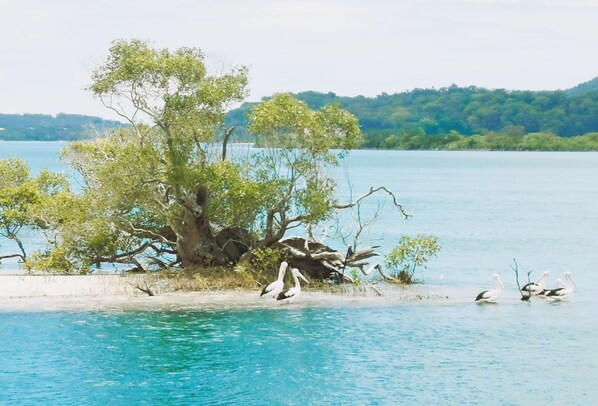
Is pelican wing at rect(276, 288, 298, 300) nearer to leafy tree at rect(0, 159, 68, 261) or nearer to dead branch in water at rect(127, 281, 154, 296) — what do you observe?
dead branch in water at rect(127, 281, 154, 296)

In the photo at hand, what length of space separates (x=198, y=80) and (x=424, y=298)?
1267cm

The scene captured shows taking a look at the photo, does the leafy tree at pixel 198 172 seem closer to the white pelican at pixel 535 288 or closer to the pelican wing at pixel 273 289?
the pelican wing at pixel 273 289

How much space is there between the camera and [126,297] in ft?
118

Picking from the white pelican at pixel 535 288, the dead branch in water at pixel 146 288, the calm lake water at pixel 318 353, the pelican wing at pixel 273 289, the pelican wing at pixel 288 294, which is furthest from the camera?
the white pelican at pixel 535 288

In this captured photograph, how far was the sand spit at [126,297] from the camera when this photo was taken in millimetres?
34375

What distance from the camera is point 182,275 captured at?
38.5m

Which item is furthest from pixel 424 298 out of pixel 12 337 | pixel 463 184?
pixel 463 184

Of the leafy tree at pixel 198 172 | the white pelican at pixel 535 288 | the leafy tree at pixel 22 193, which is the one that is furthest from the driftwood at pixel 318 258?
the leafy tree at pixel 22 193

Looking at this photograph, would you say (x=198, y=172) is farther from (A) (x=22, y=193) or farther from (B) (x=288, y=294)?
(A) (x=22, y=193)

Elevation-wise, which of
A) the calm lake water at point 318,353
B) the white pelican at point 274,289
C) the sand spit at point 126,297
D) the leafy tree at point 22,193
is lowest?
the calm lake water at point 318,353

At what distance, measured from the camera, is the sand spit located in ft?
113

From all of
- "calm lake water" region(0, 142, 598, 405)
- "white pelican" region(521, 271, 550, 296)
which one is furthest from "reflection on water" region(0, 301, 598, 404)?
"white pelican" region(521, 271, 550, 296)

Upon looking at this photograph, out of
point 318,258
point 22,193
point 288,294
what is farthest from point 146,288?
point 22,193

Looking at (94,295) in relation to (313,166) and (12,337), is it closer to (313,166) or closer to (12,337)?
(12,337)
